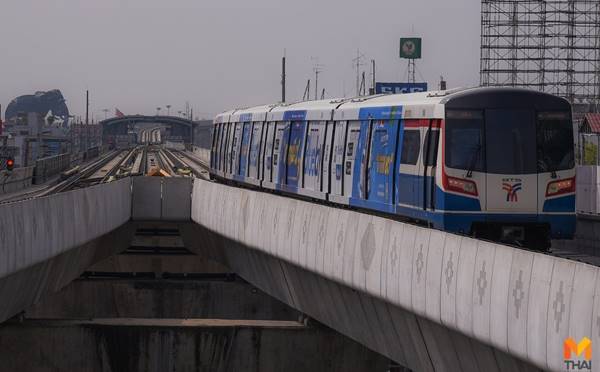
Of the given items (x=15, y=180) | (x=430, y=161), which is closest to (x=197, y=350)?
(x=430, y=161)

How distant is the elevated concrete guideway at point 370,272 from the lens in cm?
1138

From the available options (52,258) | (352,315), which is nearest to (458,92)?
(352,315)

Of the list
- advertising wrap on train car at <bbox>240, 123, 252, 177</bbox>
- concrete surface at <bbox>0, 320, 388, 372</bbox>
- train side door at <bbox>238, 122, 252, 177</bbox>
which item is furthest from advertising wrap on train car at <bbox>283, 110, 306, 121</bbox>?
concrete surface at <bbox>0, 320, 388, 372</bbox>

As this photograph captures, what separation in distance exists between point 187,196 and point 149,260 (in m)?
4.46

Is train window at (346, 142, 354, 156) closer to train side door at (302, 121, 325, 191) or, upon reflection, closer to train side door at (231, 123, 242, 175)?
train side door at (302, 121, 325, 191)

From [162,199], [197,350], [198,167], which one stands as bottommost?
[197,350]

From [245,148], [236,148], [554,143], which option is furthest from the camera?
[236,148]

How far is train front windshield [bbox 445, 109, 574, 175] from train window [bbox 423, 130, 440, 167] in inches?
11.8

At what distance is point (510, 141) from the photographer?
21.6 meters

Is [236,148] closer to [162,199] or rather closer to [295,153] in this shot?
[162,199]

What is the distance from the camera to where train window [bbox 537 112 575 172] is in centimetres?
2173

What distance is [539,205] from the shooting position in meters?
21.5

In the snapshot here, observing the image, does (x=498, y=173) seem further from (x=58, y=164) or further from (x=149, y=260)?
(x=58, y=164)

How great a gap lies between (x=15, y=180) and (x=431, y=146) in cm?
3977
